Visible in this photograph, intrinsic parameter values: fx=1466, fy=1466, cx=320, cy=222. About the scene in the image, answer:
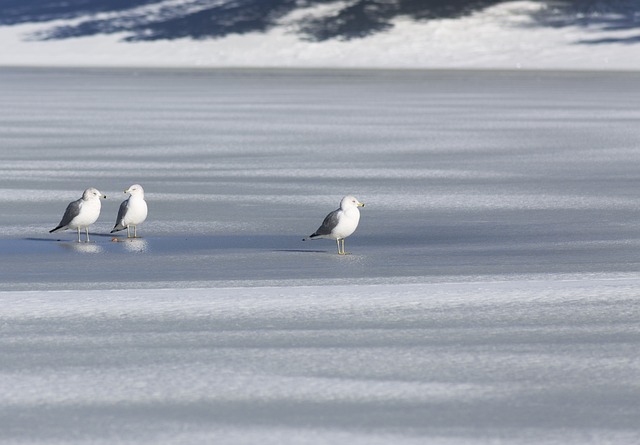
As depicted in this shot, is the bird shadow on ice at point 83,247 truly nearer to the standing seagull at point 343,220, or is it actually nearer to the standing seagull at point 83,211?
the standing seagull at point 83,211

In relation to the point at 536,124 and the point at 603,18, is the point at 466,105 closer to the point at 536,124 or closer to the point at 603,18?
the point at 536,124

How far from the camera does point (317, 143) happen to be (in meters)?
18.4

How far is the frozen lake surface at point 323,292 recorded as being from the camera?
5.43 meters

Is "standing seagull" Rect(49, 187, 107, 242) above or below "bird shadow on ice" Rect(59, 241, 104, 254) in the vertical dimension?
above

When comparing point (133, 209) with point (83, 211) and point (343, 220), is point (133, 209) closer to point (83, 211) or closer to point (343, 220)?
point (83, 211)

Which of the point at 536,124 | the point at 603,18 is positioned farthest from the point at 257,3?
the point at 536,124

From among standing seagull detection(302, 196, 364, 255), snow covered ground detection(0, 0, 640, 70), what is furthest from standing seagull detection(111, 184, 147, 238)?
snow covered ground detection(0, 0, 640, 70)

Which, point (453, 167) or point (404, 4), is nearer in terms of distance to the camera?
point (453, 167)

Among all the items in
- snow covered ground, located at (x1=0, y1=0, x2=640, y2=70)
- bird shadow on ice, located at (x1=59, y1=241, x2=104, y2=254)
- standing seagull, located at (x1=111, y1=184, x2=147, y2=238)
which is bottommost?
snow covered ground, located at (x1=0, y1=0, x2=640, y2=70)

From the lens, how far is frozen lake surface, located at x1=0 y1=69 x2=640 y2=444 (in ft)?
17.8

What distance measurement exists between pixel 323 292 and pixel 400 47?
42883 millimetres

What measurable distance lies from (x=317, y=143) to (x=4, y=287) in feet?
34.1

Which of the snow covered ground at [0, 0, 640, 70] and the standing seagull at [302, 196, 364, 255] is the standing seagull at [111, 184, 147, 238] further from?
→ the snow covered ground at [0, 0, 640, 70]

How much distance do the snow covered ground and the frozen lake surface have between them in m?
28.6
